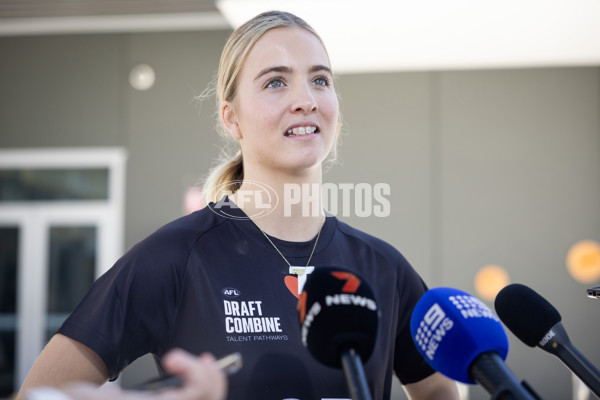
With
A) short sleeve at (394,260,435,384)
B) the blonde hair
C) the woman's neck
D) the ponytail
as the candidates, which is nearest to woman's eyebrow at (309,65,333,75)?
the blonde hair

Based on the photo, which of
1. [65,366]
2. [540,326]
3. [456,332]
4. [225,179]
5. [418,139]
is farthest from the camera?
[418,139]

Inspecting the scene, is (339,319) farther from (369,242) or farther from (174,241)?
Answer: (369,242)

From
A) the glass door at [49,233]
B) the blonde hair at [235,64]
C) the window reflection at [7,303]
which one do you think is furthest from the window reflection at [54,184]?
the blonde hair at [235,64]

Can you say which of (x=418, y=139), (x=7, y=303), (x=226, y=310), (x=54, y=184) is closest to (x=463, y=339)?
(x=226, y=310)

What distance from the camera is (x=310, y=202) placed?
1.54 m

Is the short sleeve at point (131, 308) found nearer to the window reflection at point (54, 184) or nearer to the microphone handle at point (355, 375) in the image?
the microphone handle at point (355, 375)

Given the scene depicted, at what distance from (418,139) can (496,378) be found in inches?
258

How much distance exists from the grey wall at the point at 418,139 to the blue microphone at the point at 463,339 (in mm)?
5992

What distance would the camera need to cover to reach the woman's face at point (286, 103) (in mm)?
1419

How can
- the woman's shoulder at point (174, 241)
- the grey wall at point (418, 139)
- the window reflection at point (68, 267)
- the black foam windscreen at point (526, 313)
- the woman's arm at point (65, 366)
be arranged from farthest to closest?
the window reflection at point (68, 267) → the grey wall at point (418, 139) → the woman's shoulder at point (174, 241) → the woman's arm at point (65, 366) → the black foam windscreen at point (526, 313)

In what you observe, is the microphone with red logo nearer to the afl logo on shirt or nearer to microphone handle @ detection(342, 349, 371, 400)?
microphone handle @ detection(342, 349, 371, 400)

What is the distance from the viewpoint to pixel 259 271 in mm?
1403

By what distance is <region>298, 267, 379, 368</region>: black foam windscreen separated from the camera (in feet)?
2.76

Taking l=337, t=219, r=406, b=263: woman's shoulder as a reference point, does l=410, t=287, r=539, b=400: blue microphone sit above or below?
below
